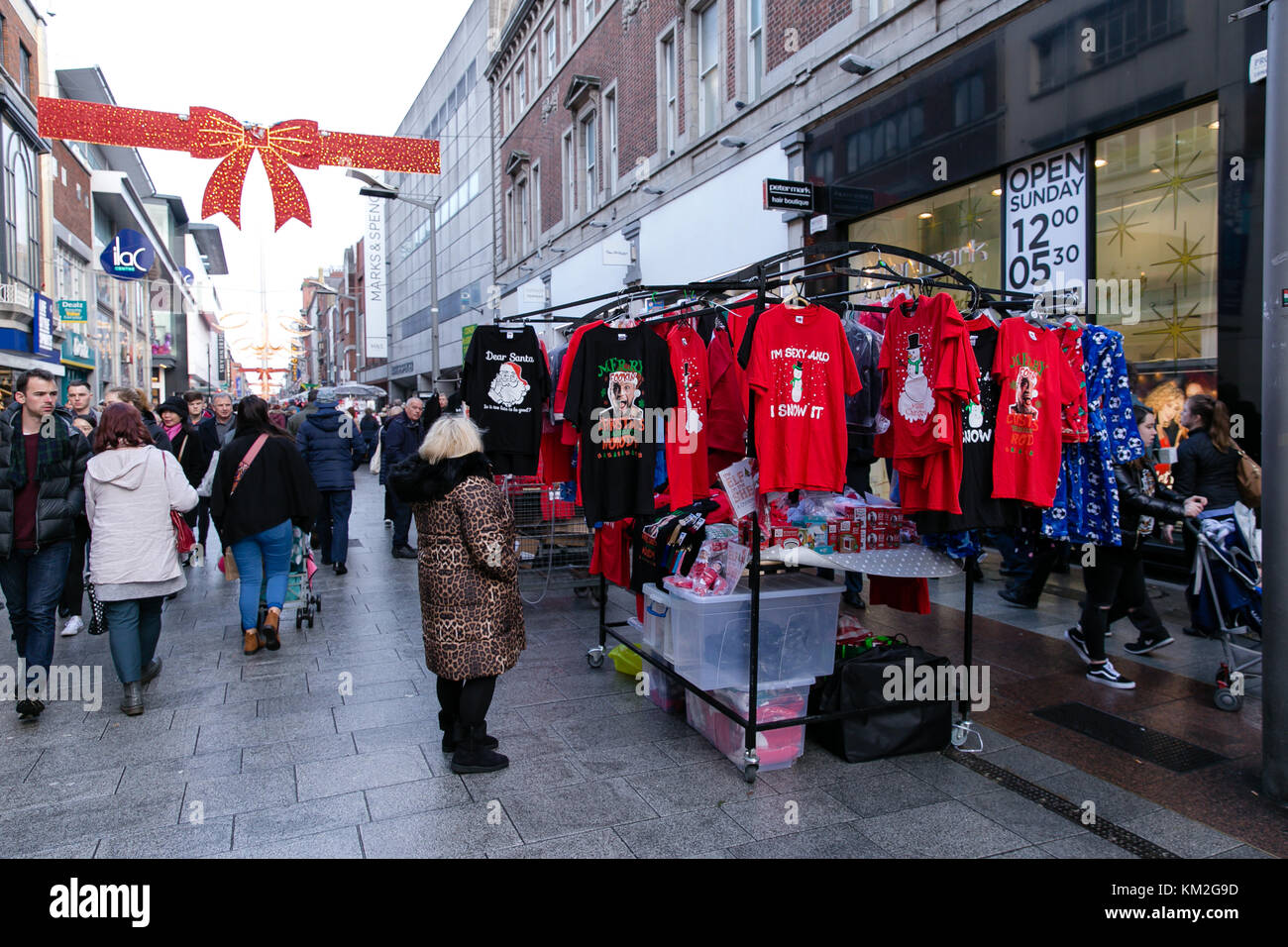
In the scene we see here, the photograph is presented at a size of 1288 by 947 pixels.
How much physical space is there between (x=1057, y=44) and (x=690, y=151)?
8683 mm

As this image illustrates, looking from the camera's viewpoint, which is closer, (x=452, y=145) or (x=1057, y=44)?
(x=1057, y=44)

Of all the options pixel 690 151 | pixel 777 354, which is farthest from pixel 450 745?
pixel 690 151

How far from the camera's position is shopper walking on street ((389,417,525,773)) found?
4.16 meters

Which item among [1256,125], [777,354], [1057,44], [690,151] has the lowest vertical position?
[777,354]

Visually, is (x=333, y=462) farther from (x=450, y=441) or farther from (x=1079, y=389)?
(x=1079, y=389)

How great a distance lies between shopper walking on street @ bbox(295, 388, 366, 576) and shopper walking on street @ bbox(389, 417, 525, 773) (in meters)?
6.08

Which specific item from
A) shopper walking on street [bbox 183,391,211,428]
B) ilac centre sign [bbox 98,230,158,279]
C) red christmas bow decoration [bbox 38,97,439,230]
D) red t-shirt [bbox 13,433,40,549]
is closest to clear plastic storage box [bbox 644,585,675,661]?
red t-shirt [bbox 13,433,40,549]

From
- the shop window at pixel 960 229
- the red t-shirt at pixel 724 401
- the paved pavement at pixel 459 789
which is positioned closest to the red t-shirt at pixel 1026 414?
the red t-shirt at pixel 724 401

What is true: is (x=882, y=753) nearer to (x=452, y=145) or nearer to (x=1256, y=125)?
(x=1256, y=125)

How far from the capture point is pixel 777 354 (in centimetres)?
431

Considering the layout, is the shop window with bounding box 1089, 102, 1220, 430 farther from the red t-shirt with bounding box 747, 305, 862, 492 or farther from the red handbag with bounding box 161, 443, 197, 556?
the red handbag with bounding box 161, 443, 197, 556

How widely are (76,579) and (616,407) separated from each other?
15.8 feet

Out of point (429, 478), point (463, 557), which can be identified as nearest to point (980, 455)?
point (463, 557)
